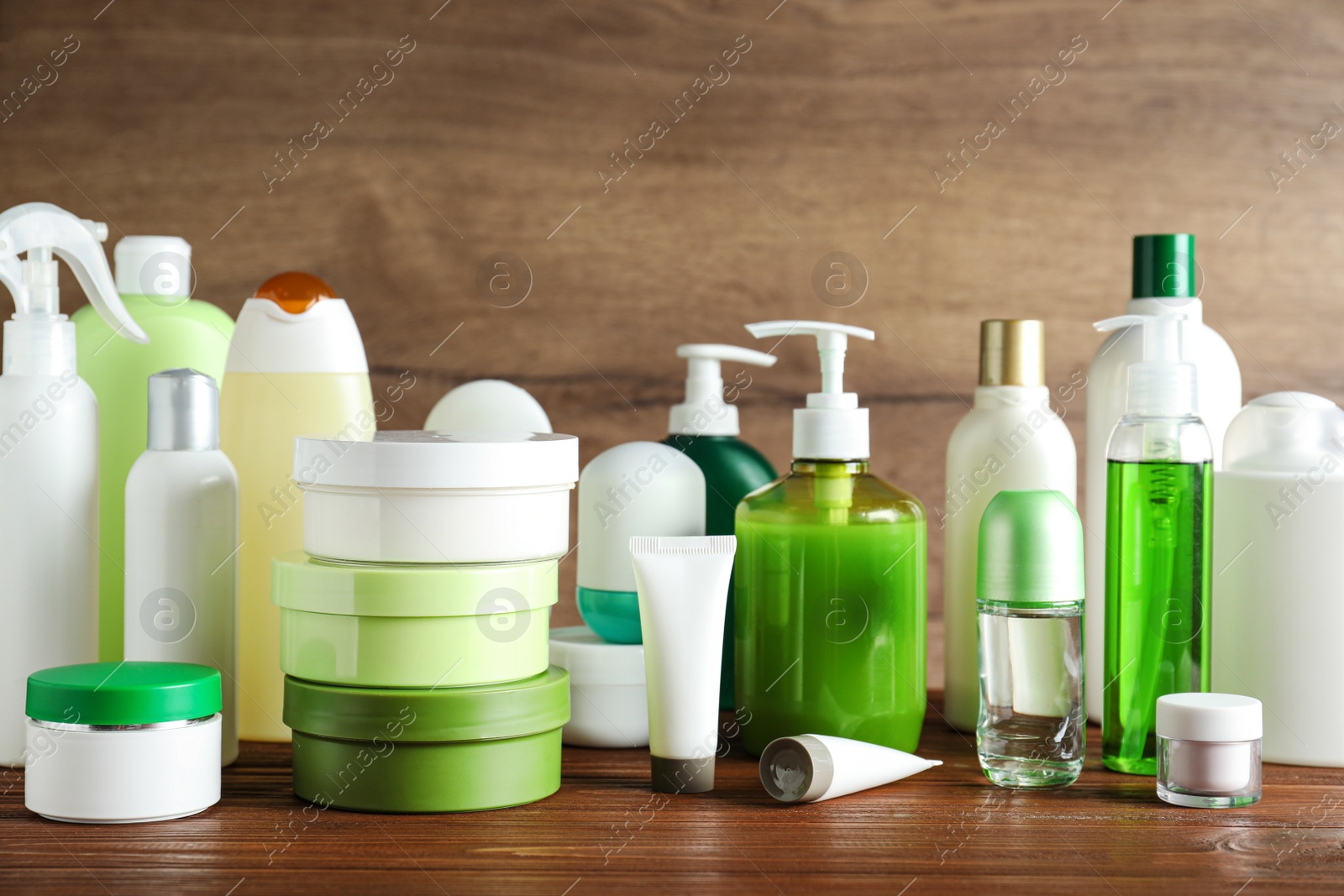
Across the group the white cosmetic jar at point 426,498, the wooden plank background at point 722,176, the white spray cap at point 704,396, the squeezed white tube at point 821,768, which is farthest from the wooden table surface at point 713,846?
the wooden plank background at point 722,176

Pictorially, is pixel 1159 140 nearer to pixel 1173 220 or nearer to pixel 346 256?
pixel 1173 220

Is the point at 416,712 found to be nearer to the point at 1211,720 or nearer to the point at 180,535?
the point at 180,535

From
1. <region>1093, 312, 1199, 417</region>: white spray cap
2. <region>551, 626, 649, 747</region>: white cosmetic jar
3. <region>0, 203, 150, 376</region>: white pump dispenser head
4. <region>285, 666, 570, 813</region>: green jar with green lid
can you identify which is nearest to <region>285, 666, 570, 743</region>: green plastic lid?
<region>285, 666, 570, 813</region>: green jar with green lid

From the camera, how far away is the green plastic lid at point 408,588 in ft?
1.61

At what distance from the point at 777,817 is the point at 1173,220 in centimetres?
54

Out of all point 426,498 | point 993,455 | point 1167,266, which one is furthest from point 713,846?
point 1167,266

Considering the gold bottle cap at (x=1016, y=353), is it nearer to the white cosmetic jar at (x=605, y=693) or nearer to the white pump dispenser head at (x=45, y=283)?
the white cosmetic jar at (x=605, y=693)

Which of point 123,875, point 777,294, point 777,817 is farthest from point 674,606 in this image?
point 777,294

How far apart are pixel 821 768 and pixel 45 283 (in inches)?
16.8

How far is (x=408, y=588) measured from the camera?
1.61ft

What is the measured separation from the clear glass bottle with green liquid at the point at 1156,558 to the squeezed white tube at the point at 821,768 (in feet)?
0.41

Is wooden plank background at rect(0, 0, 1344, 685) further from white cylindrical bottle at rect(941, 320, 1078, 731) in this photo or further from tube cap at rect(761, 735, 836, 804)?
tube cap at rect(761, 735, 836, 804)

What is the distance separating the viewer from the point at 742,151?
2.72 feet

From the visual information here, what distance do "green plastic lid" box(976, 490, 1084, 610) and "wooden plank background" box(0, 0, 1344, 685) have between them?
30 cm
